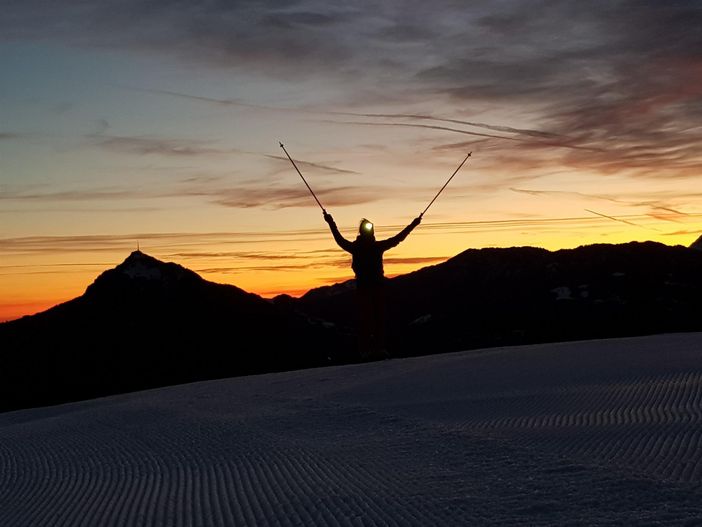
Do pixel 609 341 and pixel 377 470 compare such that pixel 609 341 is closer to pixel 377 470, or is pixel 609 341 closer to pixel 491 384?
pixel 491 384

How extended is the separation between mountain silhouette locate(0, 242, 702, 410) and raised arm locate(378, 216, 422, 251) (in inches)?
1502

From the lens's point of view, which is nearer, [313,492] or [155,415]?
[313,492]

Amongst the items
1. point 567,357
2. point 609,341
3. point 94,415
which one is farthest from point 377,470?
point 609,341

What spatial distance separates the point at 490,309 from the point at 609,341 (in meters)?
70.3

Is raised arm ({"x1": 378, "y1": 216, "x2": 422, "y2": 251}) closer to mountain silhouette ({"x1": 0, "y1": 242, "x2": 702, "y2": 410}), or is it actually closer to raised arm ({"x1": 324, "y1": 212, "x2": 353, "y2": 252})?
raised arm ({"x1": 324, "y1": 212, "x2": 353, "y2": 252})

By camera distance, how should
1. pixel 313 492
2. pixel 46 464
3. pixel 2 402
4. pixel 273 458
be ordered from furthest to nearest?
pixel 2 402, pixel 46 464, pixel 273 458, pixel 313 492

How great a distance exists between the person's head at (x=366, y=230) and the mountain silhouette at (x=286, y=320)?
125ft

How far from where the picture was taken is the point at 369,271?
16641 millimetres

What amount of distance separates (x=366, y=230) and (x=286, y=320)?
5785cm

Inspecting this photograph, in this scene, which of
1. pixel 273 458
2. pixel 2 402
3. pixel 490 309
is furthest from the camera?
pixel 490 309

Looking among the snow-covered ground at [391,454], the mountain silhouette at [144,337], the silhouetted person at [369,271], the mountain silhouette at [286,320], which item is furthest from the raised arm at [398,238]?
the mountain silhouette at [144,337]

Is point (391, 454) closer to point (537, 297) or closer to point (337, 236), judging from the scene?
point (337, 236)

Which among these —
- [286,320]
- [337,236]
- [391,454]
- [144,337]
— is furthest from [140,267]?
[391,454]

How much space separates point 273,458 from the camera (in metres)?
8.35
